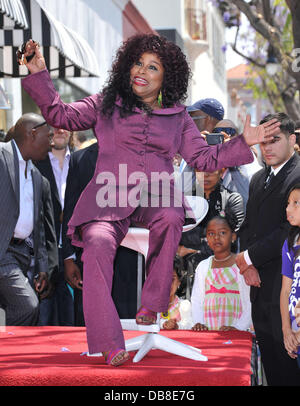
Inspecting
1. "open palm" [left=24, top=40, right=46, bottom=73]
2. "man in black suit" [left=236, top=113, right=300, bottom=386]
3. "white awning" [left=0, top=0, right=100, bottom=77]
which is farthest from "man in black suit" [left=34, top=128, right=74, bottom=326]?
"open palm" [left=24, top=40, right=46, bottom=73]

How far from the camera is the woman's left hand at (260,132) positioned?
434 centimetres

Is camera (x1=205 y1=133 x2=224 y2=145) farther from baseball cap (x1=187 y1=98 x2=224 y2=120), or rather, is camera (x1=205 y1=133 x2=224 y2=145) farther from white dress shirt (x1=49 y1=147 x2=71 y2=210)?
white dress shirt (x1=49 y1=147 x2=71 y2=210)

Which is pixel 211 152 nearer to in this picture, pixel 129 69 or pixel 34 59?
pixel 129 69

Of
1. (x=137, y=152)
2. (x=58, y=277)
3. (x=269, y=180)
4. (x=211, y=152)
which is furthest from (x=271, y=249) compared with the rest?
(x=58, y=277)

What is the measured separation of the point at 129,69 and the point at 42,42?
4.53 metres

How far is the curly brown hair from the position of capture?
14.9 ft

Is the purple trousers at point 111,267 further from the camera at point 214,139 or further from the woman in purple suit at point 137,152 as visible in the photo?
the camera at point 214,139

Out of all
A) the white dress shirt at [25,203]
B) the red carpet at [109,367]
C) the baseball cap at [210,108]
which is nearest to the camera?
the red carpet at [109,367]

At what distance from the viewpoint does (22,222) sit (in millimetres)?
6422

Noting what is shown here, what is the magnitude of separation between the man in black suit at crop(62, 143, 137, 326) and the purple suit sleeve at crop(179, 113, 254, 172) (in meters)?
1.76

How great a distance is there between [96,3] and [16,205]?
10355 millimetres

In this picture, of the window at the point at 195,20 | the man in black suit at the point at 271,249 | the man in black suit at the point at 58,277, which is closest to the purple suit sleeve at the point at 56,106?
the man in black suit at the point at 271,249

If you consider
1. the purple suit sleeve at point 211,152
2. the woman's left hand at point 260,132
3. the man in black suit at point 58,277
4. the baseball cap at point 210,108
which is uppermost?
the woman's left hand at point 260,132

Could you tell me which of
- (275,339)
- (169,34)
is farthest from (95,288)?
(169,34)
